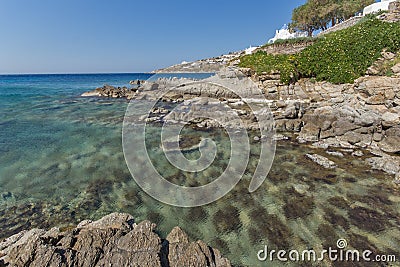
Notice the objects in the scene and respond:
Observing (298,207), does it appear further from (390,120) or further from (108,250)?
(390,120)

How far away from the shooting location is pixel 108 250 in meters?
3.78

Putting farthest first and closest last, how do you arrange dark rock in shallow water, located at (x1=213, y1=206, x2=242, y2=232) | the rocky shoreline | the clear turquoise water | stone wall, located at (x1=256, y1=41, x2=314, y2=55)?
stone wall, located at (x1=256, y1=41, x2=314, y2=55) < the rocky shoreline < dark rock in shallow water, located at (x1=213, y1=206, x2=242, y2=232) < the clear turquoise water

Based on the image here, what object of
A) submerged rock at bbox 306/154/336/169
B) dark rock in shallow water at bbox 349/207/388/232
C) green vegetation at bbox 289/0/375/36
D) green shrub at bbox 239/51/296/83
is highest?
green vegetation at bbox 289/0/375/36

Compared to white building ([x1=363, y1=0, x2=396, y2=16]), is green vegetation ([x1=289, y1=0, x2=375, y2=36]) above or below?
above

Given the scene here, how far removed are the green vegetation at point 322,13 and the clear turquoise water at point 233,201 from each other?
36.2 m

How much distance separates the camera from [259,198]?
712 cm

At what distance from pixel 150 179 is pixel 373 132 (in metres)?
10.5

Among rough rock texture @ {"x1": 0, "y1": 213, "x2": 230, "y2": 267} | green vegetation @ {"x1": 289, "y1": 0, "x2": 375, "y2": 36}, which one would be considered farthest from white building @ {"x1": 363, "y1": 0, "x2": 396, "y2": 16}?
rough rock texture @ {"x1": 0, "y1": 213, "x2": 230, "y2": 267}

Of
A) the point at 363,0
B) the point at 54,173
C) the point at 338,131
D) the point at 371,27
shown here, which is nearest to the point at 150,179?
the point at 54,173

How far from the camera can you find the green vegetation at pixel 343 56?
1866 cm

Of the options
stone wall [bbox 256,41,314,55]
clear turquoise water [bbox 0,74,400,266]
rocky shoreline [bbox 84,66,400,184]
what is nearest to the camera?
clear turquoise water [bbox 0,74,400,266]

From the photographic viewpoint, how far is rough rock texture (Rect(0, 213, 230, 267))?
348cm

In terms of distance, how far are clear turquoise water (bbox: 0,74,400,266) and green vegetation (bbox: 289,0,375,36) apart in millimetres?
36226

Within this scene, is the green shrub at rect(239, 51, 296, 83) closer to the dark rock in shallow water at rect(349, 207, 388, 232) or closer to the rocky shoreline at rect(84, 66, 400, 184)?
the rocky shoreline at rect(84, 66, 400, 184)
